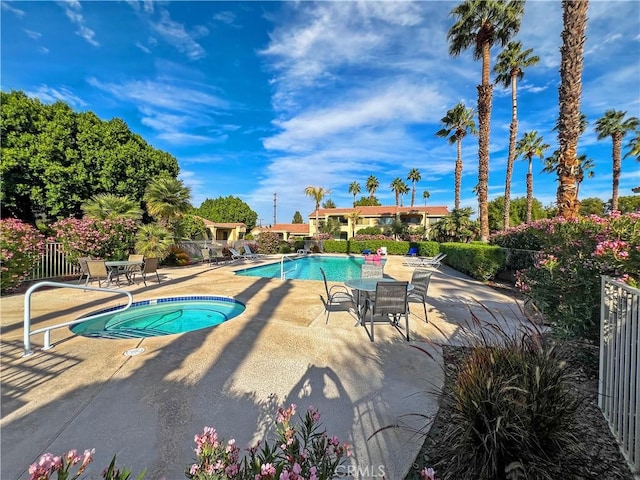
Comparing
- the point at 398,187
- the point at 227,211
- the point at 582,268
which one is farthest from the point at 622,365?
the point at 227,211

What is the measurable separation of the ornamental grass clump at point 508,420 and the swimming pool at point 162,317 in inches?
189

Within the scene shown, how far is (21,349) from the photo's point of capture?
149 inches

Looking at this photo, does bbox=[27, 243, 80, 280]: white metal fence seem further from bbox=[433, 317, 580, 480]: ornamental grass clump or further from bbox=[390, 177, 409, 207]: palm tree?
bbox=[390, 177, 409, 207]: palm tree

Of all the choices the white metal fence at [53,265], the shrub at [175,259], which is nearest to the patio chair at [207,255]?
the shrub at [175,259]

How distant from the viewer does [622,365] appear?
218 centimetres

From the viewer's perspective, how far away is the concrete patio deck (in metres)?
2.10

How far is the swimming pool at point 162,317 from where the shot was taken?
5.27 meters

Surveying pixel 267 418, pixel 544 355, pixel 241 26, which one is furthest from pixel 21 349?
pixel 241 26

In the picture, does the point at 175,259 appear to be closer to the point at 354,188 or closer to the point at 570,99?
the point at 570,99

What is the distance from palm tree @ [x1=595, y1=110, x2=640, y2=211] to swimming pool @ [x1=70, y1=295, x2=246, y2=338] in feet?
100

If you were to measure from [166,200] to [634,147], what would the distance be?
33119 millimetres

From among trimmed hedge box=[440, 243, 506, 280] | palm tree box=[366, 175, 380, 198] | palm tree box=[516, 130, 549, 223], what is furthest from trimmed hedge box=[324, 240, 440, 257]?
palm tree box=[366, 175, 380, 198]

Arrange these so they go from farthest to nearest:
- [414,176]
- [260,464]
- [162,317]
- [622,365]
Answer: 1. [414,176]
2. [162,317]
3. [622,365]
4. [260,464]

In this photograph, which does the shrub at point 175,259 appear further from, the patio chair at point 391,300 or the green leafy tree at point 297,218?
the green leafy tree at point 297,218
